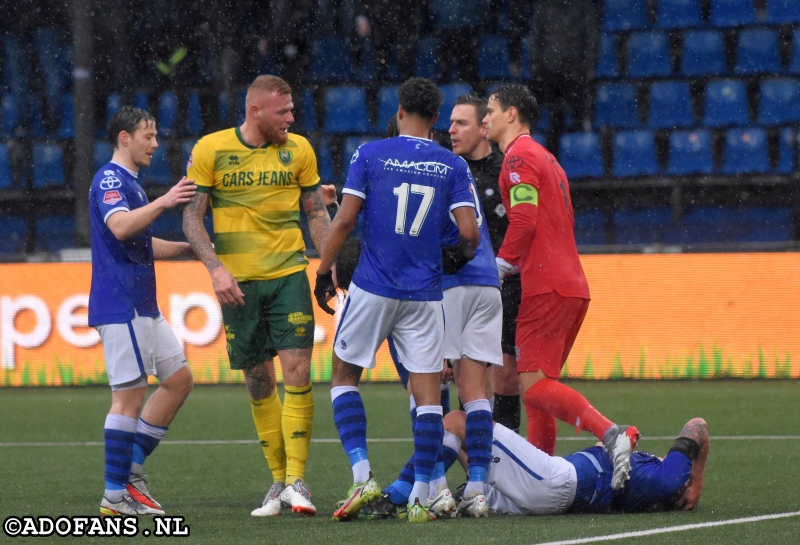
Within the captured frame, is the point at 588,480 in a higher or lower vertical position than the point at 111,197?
lower

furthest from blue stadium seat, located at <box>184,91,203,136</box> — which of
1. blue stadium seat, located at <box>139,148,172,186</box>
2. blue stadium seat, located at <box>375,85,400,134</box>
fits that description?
blue stadium seat, located at <box>375,85,400,134</box>

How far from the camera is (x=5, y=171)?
15562 millimetres

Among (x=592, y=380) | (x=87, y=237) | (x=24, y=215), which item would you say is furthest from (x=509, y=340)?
(x=24, y=215)

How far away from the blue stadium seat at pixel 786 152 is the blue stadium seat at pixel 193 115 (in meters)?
7.33

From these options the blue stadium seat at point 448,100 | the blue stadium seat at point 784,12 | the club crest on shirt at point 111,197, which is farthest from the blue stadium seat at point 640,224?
the club crest on shirt at point 111,197

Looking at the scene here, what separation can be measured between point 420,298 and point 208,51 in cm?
1239

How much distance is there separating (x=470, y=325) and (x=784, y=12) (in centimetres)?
1218

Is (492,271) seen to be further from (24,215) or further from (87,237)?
(24,215)

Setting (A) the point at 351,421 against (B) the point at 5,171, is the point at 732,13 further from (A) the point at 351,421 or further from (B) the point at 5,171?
(A) the point at 351,421

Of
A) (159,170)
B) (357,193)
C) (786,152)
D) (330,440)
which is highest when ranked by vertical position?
(159,170)

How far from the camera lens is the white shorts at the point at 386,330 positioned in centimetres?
505

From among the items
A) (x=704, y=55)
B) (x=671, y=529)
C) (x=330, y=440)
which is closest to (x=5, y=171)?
(x=330, y=440)

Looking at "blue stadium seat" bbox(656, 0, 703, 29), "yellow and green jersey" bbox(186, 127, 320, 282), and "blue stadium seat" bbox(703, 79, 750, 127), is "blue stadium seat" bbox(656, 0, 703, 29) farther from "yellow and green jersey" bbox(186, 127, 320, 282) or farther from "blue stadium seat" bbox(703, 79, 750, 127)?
"yellow and green jersey" bbox(186, 127, 320, 282)

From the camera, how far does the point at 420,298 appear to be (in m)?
5.06
